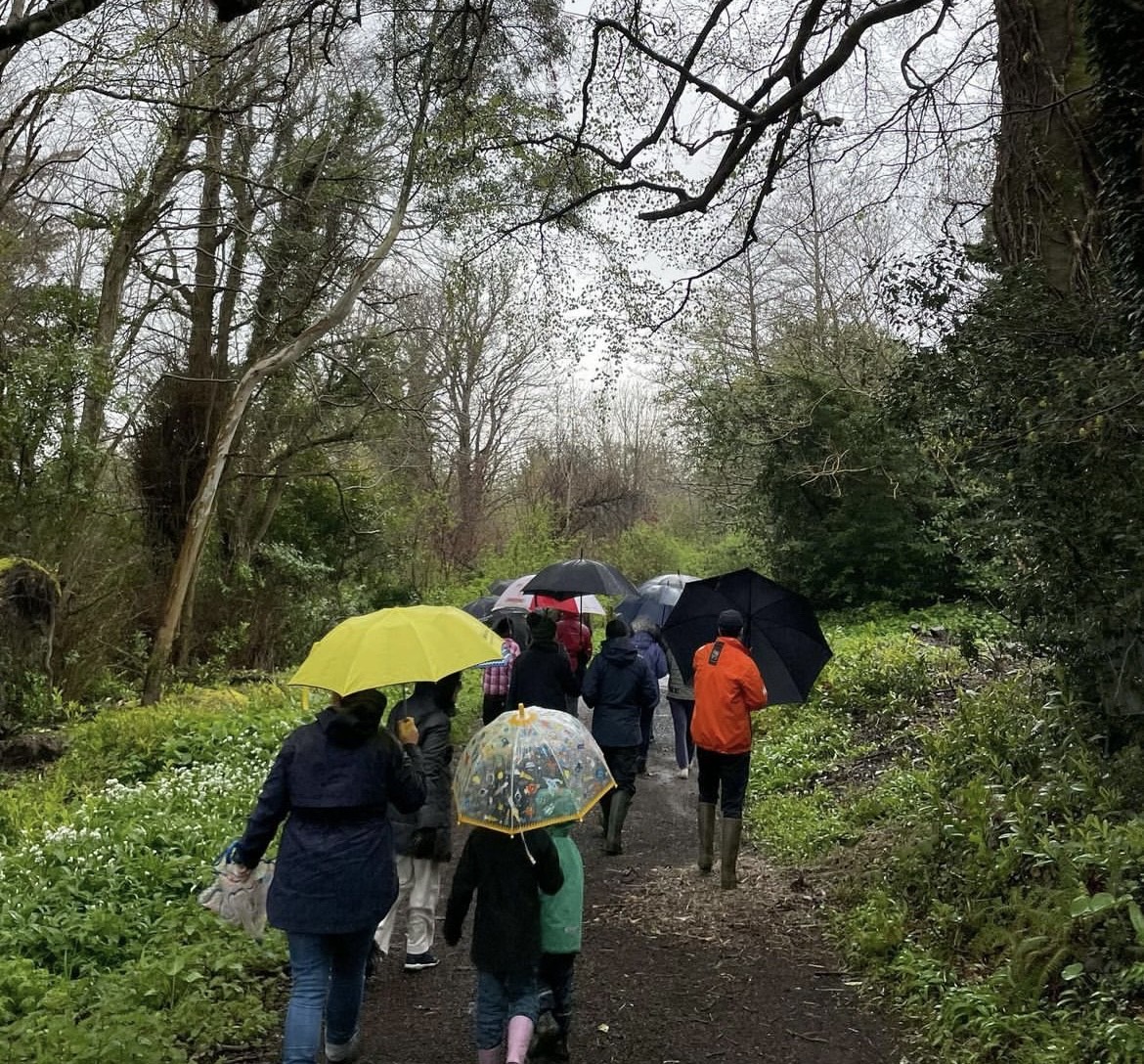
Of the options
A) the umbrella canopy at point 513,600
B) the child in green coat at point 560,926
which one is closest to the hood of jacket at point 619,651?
the umbrella canopy at point 513,600

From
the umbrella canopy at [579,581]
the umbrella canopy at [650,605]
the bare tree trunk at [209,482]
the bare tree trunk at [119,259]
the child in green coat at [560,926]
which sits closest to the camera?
the child in green coat at [560,926]

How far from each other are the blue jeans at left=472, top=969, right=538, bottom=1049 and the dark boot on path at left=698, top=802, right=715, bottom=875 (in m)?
3.13

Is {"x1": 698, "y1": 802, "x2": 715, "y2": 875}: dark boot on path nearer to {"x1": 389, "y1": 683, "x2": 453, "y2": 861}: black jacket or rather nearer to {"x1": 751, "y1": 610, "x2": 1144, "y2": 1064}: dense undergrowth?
{"x1": 751, "y1": 610, "x2": 1144, "y2": 1064}: dense undergrowth

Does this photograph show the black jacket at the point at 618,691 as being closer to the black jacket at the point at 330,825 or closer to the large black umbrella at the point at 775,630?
the large black umbrella at the point at 775,630

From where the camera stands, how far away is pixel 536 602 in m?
9.66

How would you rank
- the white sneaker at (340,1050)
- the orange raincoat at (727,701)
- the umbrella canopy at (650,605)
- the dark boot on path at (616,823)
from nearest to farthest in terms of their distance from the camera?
the white sneaker at (340,1050) → the orange raincoat at (727,701) → the dark boot on path at (616,823) → the umbrella canopy at (650,605)

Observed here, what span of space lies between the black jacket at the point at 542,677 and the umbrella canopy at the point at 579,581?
181cm

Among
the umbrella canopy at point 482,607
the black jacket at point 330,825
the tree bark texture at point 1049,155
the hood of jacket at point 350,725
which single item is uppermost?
the tree bark texture at point 1049,155

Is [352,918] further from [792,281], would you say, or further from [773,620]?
[792,281]

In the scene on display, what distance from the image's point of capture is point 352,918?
11.4 ft

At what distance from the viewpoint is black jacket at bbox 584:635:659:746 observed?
24.1ft

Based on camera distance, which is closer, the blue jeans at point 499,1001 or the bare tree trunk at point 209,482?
the blue jeans at point 499,1001

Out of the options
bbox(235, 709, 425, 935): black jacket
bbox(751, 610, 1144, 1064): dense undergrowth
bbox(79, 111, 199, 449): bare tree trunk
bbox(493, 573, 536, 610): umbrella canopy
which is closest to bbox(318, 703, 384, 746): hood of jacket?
bbox(235, 709, 425, 935): black jacket

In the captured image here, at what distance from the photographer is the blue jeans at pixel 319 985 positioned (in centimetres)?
348
